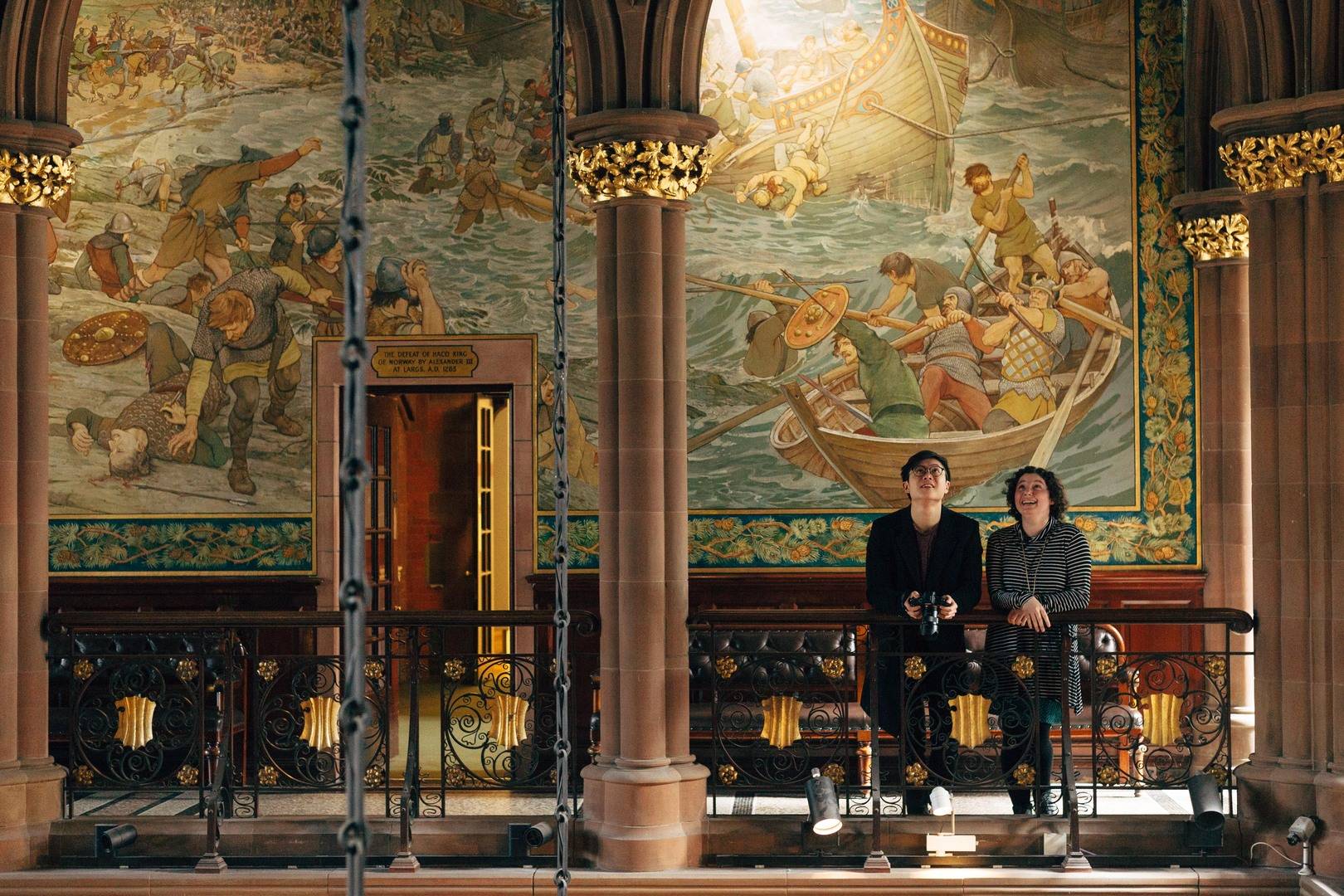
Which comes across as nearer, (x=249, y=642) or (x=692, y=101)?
(x=692, y=101)

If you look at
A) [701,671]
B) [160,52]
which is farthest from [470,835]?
[160,52]

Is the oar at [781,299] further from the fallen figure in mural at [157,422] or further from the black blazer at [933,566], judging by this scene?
the fallen figure in mural at [157,422]

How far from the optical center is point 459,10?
34.1 feet

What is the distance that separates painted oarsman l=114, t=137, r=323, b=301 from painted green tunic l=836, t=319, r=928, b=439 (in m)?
3.74

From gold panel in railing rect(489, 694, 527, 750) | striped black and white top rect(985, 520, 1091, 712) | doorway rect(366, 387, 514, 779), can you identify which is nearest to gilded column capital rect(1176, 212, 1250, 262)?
striped black and white top rect(985, 520, 1091, 712)

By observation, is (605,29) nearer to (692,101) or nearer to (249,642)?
(692,101)

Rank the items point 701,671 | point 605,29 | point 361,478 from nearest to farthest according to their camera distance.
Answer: point 361,478, point 605,29, point 701,671

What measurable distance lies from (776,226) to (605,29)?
292 centimetres

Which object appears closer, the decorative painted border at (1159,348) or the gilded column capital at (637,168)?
the gilded column capital at (637,168)

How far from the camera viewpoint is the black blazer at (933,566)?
23.7 ft

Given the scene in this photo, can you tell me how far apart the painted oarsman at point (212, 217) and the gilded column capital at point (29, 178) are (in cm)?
258

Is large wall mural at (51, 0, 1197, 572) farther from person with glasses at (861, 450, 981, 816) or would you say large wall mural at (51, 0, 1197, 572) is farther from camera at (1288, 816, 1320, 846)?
camera at (1288, 816, 1320, 846)

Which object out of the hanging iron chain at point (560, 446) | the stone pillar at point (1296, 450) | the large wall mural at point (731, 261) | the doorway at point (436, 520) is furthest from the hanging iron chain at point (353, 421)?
the large wall mural at point (731, 261)

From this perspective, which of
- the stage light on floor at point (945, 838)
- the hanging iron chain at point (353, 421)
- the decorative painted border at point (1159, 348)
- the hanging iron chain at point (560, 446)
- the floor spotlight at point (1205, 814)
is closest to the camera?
the hanging iron chain at point (353, 421)
